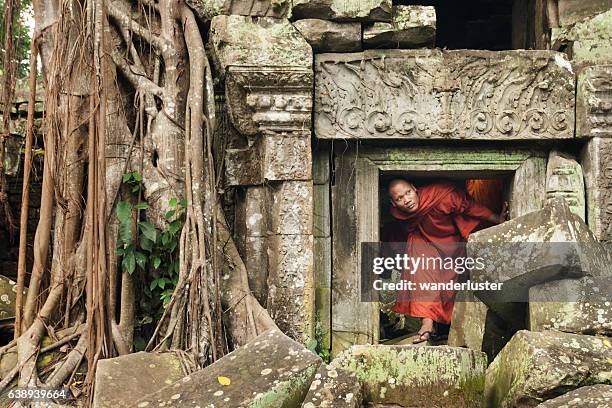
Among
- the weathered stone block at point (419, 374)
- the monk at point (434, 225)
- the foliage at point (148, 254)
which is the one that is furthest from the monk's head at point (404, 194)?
the weathered stone block at point (419, 374)

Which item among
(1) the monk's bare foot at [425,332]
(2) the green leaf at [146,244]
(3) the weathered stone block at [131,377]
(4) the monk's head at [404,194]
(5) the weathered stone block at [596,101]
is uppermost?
(5) the weathered stone block at [596,101]

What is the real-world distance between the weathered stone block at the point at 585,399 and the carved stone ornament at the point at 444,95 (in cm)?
298

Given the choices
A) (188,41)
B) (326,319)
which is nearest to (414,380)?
(326,319)

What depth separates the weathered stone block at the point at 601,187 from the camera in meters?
5.89

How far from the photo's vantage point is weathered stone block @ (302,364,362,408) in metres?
3.32

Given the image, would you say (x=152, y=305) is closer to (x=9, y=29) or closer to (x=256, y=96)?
(x=256, y=96)

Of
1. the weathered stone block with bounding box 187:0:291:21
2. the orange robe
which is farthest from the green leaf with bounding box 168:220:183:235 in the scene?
the orange robe

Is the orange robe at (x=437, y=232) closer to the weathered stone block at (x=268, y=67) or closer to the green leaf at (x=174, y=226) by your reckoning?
the weathered stone block at (x=268, y=67)

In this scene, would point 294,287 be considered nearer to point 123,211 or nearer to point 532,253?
point 123,211

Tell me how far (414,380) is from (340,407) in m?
0.50

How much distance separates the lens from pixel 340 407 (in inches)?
130

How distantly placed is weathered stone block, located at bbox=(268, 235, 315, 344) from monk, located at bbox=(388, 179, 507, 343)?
1.24 metres

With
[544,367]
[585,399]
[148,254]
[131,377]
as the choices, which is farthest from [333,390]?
[148,254]

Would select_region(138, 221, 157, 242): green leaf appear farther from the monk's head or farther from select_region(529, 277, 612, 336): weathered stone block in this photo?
select_region(529, 277, 612, 336): weathered stone block
